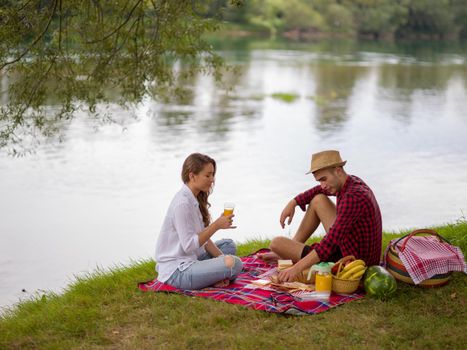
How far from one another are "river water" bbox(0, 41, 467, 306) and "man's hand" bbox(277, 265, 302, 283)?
120 inches

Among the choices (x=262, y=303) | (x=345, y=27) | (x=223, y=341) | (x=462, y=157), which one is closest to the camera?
(x=223, y=341)

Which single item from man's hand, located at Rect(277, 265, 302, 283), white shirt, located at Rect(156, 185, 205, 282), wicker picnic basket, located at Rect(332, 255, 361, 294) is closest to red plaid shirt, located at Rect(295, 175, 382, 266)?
wicker picnic basket, located at Rect(332, 255, 361, 294)

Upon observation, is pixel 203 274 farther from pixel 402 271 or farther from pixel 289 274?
pixel 402 271

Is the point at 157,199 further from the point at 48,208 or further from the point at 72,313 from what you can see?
the point at 72,313

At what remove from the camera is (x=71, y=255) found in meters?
8.84

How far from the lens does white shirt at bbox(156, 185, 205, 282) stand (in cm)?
522

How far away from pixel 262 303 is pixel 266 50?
41.5 metres

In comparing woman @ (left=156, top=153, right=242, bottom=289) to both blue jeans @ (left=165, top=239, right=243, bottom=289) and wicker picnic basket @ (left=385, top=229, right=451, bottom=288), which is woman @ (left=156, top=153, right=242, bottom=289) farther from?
wicker picnic basket @ (left=385, top=229, right=451, bottom=288)

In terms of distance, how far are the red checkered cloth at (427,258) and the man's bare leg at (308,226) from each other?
23.6 inches

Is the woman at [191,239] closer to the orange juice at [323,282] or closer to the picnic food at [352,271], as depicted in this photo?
the orange juice at [323,282]

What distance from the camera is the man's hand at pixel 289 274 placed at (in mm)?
5352

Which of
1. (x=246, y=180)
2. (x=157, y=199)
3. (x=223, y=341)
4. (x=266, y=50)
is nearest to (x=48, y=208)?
(x=157, y=199)

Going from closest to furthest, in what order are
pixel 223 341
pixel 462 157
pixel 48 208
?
pixel 223 341, pixel 48 208, pixel 462 157

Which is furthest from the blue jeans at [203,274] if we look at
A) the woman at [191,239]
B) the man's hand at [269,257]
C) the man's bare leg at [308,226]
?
the man's hand at [269,257]
